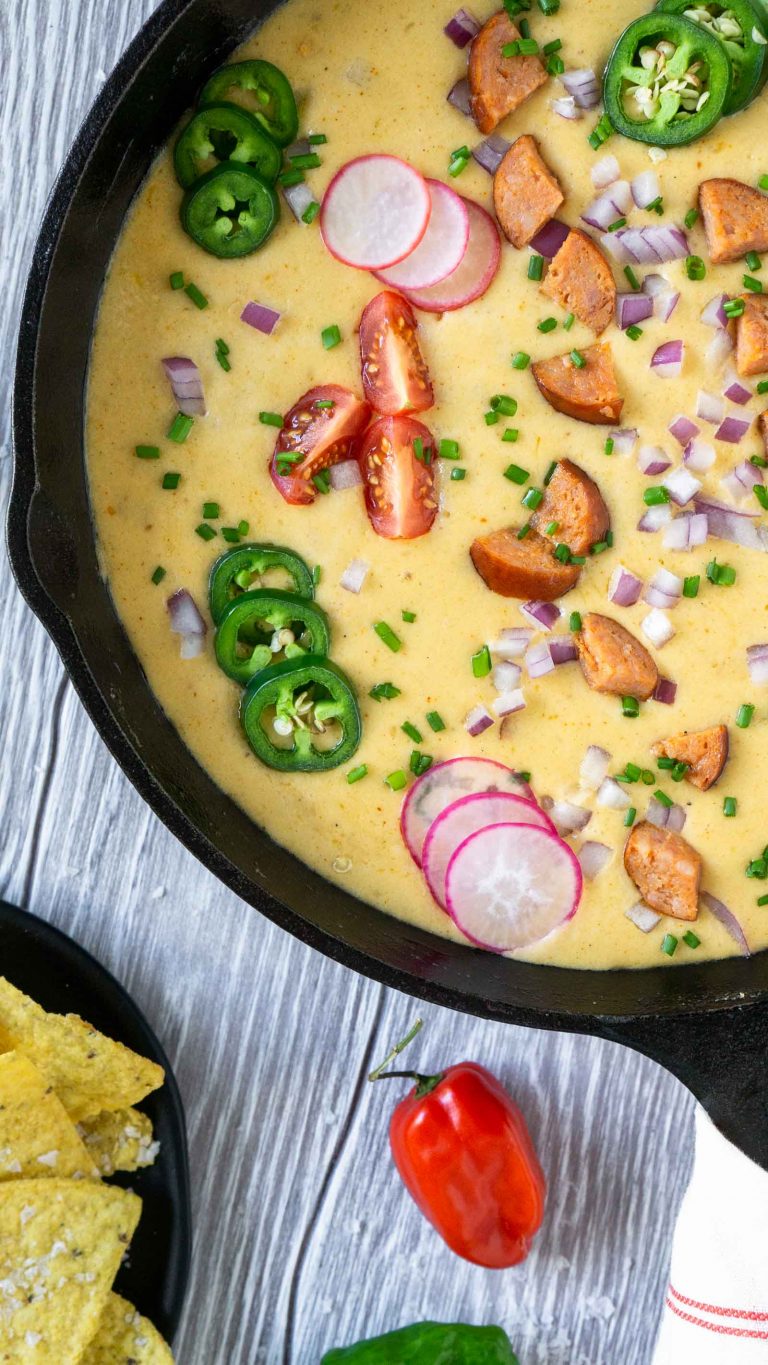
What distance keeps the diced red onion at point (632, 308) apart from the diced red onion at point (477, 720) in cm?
78

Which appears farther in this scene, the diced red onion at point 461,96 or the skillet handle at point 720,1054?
the diced red onion at point 461,96

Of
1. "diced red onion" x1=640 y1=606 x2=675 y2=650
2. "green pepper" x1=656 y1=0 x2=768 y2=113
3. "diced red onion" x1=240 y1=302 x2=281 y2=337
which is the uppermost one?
"green pepper" x1=656 y1=0 x2=768 y2=113

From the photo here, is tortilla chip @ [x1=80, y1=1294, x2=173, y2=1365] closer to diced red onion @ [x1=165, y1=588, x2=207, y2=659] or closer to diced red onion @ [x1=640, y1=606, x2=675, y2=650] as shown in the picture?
diced red onion @ [x1=165, y1=588, x2=207, y2=659]

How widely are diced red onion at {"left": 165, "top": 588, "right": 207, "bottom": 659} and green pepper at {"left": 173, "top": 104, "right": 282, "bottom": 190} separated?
0.77m

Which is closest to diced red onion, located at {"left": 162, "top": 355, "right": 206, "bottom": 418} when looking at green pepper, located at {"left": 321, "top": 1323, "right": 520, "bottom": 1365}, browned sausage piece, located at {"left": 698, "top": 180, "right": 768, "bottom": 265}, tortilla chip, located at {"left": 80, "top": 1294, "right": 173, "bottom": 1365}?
browned sausage piece, located at {"left": 698, "top": 180, "right": 768, "bottom": 265}

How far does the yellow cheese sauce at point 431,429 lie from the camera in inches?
93.4

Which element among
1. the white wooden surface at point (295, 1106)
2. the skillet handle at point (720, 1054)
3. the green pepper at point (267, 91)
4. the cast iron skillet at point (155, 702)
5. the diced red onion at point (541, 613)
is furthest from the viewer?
the white wooden surface at point (295, 1106)

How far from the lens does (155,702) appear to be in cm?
246

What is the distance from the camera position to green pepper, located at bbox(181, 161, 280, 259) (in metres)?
2.29

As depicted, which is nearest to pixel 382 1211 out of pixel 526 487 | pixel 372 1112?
pixel 372 1112

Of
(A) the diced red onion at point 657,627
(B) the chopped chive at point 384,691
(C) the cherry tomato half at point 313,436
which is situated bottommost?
(B) the chopped chive at point 384,691

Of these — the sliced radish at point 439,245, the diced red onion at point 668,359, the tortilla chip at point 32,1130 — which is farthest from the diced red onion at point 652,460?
the tortilla chip at point 32,1130

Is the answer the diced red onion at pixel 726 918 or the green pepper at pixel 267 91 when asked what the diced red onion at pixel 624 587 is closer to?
the diced red onion at pixel 726 918

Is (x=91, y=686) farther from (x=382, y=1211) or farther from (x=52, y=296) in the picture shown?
(x=382, y=1211)
